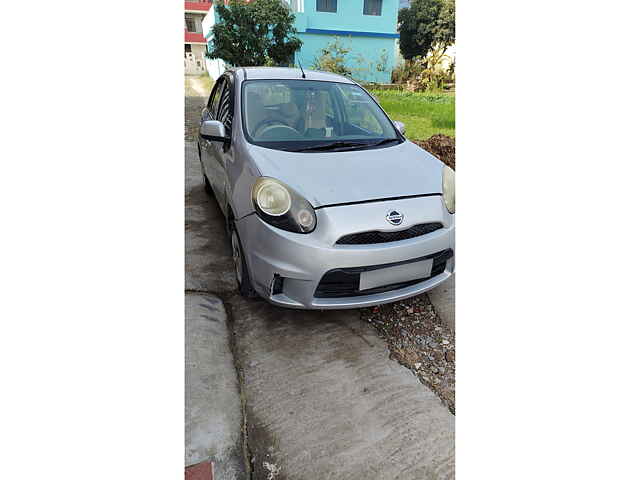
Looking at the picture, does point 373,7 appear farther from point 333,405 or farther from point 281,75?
point 333,405

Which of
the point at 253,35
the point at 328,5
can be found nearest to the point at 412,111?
the point at 328,5

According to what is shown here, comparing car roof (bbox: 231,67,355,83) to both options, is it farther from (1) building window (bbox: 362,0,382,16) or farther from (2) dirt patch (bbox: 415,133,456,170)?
(1) building window (bbox: 362,0,382,16)

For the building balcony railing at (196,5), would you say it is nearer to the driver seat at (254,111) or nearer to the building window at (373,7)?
the driver seat at (254,111)

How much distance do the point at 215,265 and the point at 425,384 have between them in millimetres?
1721

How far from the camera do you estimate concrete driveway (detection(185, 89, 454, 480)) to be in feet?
4.75

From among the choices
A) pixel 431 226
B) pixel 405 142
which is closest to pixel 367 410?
pixel 431 226

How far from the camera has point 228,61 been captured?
802 centimetres

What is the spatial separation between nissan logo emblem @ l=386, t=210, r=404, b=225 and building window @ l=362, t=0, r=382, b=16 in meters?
4.39

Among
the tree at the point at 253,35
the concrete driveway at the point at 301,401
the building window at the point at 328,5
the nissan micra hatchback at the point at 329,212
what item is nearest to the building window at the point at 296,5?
the tree at the point at 253,35

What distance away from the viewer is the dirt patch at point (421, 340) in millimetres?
1898

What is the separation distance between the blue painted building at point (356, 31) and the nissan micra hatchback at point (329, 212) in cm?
253

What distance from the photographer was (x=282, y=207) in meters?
1.92

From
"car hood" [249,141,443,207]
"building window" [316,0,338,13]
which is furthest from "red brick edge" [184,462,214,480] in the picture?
"building window" [316,0,338,13]
